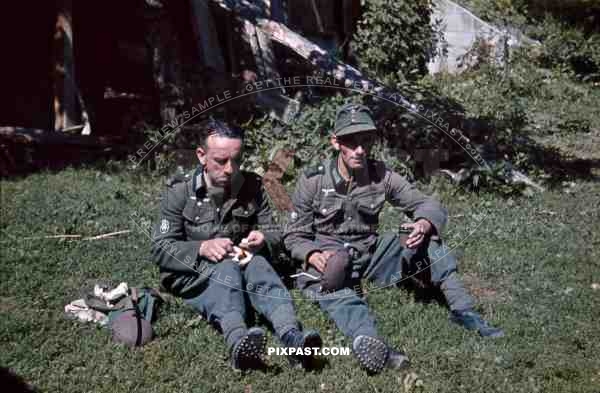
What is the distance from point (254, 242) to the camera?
14.4ft

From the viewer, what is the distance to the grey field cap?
4.31m

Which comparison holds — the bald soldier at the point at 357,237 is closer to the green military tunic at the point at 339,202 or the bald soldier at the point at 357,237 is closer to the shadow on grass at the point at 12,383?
the green military tunic at the point at 339,202

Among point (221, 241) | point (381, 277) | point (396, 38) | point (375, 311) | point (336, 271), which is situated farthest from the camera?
point (396, 38)

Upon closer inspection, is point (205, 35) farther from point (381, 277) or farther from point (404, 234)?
point (404, 234)

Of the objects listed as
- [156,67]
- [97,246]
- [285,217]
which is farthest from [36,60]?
[285,217]

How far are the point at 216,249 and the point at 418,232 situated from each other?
4.35ft

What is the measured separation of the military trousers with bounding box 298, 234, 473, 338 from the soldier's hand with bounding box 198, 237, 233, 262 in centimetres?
61

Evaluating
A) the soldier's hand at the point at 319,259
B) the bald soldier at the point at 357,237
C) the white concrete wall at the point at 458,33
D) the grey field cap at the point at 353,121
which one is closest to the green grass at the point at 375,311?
the bald soldier at the point at 357,237

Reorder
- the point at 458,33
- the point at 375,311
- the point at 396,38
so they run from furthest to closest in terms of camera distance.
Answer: the point at 458,33 < the point at 396,38 < the point at 375,311

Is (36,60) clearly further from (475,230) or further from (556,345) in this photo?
(556,345)

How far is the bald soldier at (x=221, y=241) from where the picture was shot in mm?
4188

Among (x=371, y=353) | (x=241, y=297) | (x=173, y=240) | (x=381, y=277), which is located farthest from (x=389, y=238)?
(x=173, y=240)

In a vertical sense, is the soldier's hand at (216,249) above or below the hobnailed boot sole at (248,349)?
above

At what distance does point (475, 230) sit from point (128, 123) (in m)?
5.64
